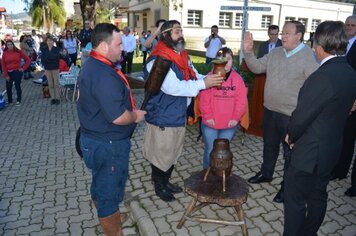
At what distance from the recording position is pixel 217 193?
331 cm

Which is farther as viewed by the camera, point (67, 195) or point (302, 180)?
point (67, 195)

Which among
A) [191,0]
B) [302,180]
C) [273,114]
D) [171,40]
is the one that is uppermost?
[191,0]

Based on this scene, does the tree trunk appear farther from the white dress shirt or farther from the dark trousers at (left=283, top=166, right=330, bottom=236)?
the dark trousers at (left=283, top=166, right=330, bottom=236)

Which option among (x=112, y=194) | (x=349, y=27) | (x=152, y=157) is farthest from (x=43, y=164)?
(x=349, y=27)

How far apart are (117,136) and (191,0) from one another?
85.8ft

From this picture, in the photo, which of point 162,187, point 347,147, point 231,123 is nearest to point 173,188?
point 162,187

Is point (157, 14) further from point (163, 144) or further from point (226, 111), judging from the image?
point (163, 144)

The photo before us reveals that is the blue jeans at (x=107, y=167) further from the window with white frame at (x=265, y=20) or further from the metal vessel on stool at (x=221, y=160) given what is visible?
the window with white frame at (x=265, y=20)

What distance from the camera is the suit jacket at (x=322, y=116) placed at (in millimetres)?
2533

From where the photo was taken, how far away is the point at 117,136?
9.66 ft

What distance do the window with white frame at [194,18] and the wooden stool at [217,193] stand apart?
84.5 feet

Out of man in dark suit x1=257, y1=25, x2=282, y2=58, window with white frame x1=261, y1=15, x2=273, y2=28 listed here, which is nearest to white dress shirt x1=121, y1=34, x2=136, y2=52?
man in dark suit x1=257, y1=25, x2=282, y2=58

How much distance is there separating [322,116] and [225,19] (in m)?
28.5

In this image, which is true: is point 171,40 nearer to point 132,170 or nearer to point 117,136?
point 117,136
